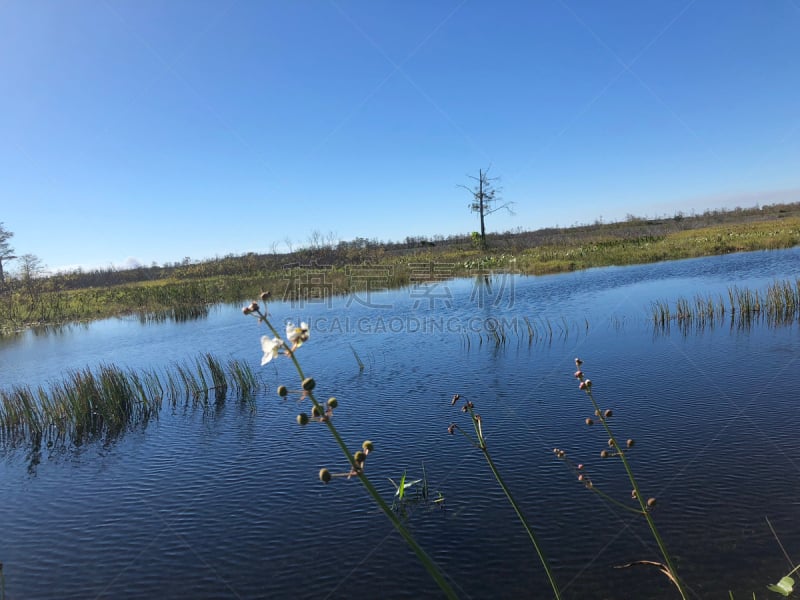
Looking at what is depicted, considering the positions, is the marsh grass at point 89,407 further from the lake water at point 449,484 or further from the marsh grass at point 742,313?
the marsh grass at point 742,313

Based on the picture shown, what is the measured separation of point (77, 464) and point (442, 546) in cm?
703

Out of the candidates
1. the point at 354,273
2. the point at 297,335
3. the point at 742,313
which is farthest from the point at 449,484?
the point at 354,273

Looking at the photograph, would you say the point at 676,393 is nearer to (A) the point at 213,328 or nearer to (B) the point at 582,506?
(B) the point at 582,506

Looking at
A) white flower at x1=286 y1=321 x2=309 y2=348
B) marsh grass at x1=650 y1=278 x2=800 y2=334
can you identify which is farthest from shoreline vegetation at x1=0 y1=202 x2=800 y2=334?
white flower at x1=286 y1=321 x2=309 y2=348

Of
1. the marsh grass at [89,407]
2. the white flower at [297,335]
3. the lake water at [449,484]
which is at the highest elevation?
the white flower at [297,335]

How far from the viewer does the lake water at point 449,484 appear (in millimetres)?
5328

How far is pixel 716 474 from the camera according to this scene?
6500 millimetres

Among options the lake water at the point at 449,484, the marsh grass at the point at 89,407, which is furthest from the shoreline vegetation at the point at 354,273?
the lake water at the point at 449,484

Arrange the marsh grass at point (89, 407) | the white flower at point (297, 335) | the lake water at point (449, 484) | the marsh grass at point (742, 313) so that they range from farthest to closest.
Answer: the marsh grass at point (742, 313) → the marsh grass at point (89, 407) → the lake water at point (449, 484) → the white flower at point (297, 335)

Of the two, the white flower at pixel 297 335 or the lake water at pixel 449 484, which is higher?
the white flower at pixel 297 335

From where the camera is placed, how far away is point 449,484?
23.2ft

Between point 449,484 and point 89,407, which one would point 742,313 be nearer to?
point 449,484

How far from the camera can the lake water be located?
5.33 meters

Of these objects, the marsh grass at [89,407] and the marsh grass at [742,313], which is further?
the marsh grass at [742,313]
